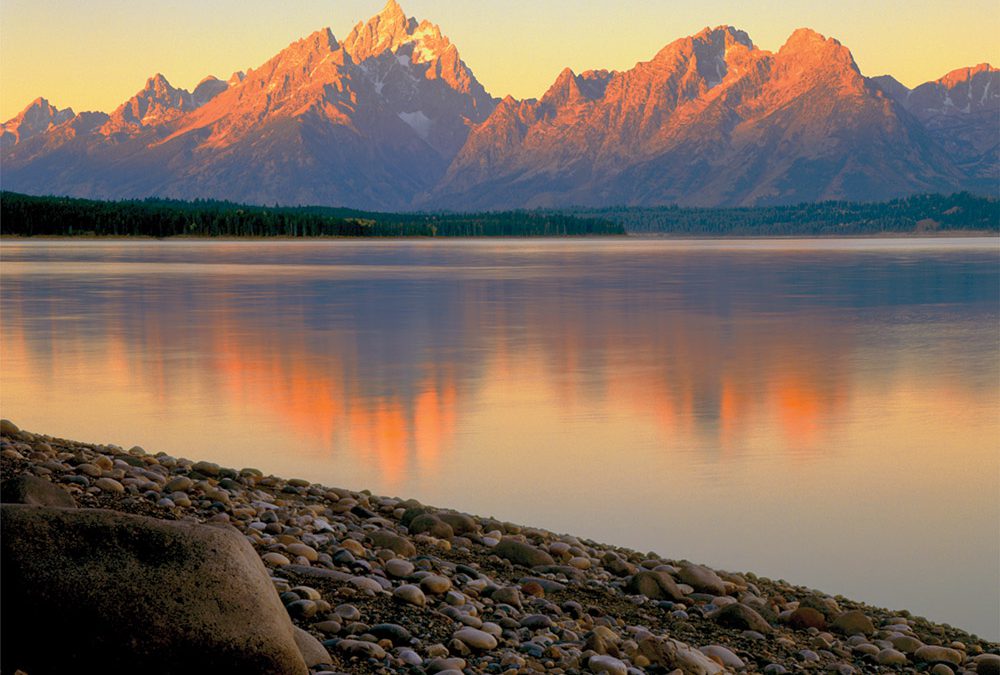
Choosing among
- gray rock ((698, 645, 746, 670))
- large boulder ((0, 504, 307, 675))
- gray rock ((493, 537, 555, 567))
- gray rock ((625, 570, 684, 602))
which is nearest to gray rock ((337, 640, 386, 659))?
large boulder ((0, 504, 307, 675))

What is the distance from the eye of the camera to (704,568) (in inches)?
561

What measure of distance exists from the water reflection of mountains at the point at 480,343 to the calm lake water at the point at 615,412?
17 centimetres

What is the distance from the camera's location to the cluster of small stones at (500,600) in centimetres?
1020

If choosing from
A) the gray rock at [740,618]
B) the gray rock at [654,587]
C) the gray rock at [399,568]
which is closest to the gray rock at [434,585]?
the gray rock at [399,568]

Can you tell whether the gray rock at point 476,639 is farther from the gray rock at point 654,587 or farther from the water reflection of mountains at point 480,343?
the water reflection of mountains at point 480,343

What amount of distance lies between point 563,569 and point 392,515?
3.54 m

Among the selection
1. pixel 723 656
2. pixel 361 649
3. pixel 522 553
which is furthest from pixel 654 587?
pixel 361 649

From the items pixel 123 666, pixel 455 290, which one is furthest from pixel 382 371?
pixel 455 290

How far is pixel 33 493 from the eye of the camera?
1193 centimetres

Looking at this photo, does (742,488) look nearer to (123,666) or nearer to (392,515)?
(392,515)

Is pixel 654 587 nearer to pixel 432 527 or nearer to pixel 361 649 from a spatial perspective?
pixel 432 527

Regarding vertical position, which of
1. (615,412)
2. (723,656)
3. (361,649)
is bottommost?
(615,412)

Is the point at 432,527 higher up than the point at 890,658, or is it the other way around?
the point at 432,527

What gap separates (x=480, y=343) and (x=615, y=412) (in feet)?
54.2
